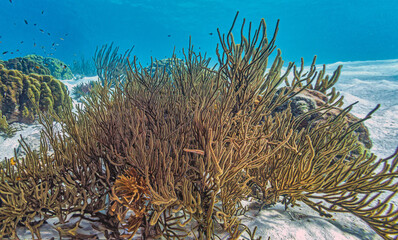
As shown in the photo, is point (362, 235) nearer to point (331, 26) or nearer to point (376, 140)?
point (376, 140)

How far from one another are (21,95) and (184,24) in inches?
2962

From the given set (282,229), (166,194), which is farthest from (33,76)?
(282,229)

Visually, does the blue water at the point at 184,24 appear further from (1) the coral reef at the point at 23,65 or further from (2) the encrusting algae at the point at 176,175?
(2) the encrusting algae at the point at 176,175

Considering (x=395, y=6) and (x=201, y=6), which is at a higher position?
(x=395, y=6)

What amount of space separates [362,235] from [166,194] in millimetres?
2362

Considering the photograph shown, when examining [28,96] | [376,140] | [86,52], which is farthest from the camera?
[86,52]

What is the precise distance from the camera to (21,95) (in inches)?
274

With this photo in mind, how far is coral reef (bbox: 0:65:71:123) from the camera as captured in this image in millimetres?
6625

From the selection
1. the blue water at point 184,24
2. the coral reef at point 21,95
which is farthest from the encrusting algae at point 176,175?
the blue water at point 184,24

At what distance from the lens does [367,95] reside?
7.30 m

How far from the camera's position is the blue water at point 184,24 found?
5812 cm

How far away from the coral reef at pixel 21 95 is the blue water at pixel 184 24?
1208 inches

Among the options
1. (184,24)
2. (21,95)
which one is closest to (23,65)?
(21,95)

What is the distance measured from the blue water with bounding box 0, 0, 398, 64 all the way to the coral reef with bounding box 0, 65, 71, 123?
101 ft
